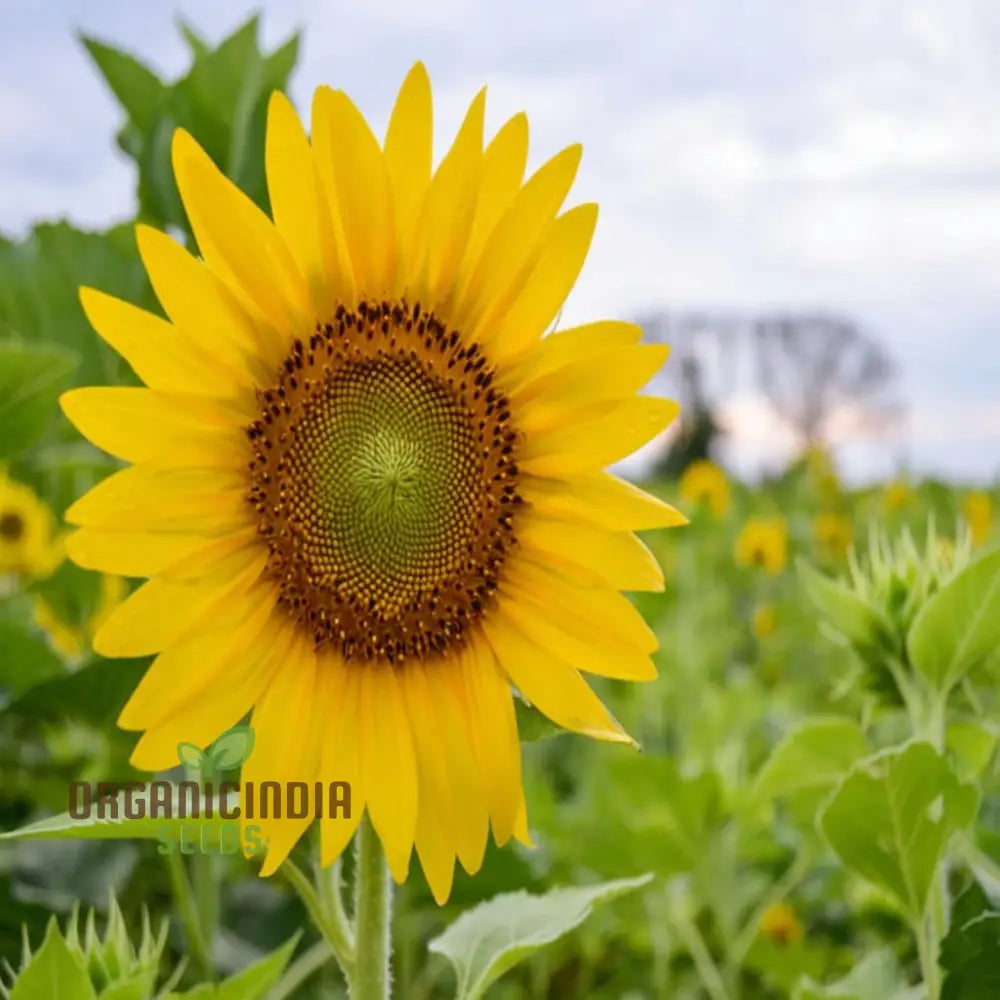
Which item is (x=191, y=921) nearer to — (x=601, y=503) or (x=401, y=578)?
(x=401, y=578)

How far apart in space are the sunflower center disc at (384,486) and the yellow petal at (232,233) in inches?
1.5

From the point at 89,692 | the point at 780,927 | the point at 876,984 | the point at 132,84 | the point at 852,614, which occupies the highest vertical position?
the point at 132,84

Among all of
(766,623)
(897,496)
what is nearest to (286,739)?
(766,623)

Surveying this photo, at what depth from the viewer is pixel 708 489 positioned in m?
2.47

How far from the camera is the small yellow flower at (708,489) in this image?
2428mm

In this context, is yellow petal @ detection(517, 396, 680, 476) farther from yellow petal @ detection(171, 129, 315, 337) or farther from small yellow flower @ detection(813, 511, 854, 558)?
small yellow flower @ detection(813, 511, 854, 558)

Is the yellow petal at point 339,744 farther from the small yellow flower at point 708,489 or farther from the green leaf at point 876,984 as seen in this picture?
the small yellow flower at point 708,489

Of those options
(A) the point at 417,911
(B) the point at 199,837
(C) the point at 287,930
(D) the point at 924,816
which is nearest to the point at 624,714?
(A) the point at 417,911

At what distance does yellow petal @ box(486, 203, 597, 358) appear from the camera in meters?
0.56

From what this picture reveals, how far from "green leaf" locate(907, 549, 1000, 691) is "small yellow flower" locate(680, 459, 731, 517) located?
166 centimetres

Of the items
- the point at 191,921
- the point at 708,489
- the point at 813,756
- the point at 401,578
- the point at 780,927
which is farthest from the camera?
the point at 708,489

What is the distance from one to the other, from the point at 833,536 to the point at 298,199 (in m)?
2.33

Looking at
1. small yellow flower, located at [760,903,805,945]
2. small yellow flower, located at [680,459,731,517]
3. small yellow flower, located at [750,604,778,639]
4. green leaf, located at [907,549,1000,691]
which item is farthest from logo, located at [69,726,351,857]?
small yellow flower, located at [750,604,778,639]

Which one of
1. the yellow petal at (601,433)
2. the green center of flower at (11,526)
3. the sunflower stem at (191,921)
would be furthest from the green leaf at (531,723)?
the green center of flower at (11,526)
